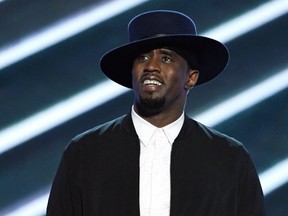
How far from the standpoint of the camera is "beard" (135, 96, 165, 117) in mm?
1316

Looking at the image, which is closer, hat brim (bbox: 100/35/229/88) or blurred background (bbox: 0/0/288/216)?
hat brim (bbox: 100/35/229/88)

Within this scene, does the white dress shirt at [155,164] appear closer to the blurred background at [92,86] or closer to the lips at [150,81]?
the lips at [150,81]

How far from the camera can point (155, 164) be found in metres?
1.36

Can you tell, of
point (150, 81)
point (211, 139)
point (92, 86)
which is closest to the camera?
point (150, 81)

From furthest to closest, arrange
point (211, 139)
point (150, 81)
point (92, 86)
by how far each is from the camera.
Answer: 1. point (92, 86)
2. point (211, 139)
3. point (150, 81)

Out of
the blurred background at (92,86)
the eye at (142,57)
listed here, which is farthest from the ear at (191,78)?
the blurred background at (92,86)

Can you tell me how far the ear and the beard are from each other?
95mm

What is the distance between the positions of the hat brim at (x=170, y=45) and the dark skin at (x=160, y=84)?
0.07ft

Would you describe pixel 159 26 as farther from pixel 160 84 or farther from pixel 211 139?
pixel 211 139

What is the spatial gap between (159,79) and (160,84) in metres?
0.01

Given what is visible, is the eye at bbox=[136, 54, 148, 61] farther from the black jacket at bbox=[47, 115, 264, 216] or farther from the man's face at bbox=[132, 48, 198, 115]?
the black jacket at bbox=[47, 115, 264, 216]

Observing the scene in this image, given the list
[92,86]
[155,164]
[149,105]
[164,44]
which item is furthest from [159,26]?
[92,86]

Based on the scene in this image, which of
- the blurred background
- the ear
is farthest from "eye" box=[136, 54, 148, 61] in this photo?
the blurred background

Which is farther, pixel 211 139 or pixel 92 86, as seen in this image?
pixel 92 86
